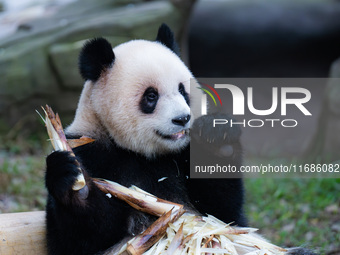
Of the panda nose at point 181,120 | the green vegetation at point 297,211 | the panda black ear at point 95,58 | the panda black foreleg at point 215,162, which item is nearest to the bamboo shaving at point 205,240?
the panda black foreleg at point 215,162

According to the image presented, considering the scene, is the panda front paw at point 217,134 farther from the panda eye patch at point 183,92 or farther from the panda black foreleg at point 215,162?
the panda eye patch at point 183,92

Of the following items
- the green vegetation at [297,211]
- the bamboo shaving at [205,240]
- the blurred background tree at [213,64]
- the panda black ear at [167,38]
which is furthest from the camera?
the blurred background tree at [213,64]

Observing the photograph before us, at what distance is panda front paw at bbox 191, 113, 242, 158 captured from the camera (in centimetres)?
300

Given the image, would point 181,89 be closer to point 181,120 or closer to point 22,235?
point 181,120

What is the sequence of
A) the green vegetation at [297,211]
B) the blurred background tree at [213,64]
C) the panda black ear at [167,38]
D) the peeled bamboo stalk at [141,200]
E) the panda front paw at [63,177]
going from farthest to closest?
the blurred background tree at [213,64] → the green vegetation at [297,211] → the panda black ear at [167,38] → the peeled bamboo stalk at [141,200] → the panda front paw at [63,177]

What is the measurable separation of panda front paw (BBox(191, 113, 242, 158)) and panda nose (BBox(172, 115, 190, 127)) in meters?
0.11

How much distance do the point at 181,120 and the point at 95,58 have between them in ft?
2.40

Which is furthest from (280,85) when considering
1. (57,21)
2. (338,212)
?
(338,212)

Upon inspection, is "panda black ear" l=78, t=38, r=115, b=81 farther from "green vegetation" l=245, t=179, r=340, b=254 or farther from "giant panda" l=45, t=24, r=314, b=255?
"green vegetation" l=245, t=179, r=340, b=254

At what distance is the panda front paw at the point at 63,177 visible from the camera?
266 cm

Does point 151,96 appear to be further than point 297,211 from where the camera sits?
No

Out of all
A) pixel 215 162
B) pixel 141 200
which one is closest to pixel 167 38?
pixel 215 162

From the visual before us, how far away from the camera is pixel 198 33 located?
1065cm

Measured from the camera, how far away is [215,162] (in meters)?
3.07
